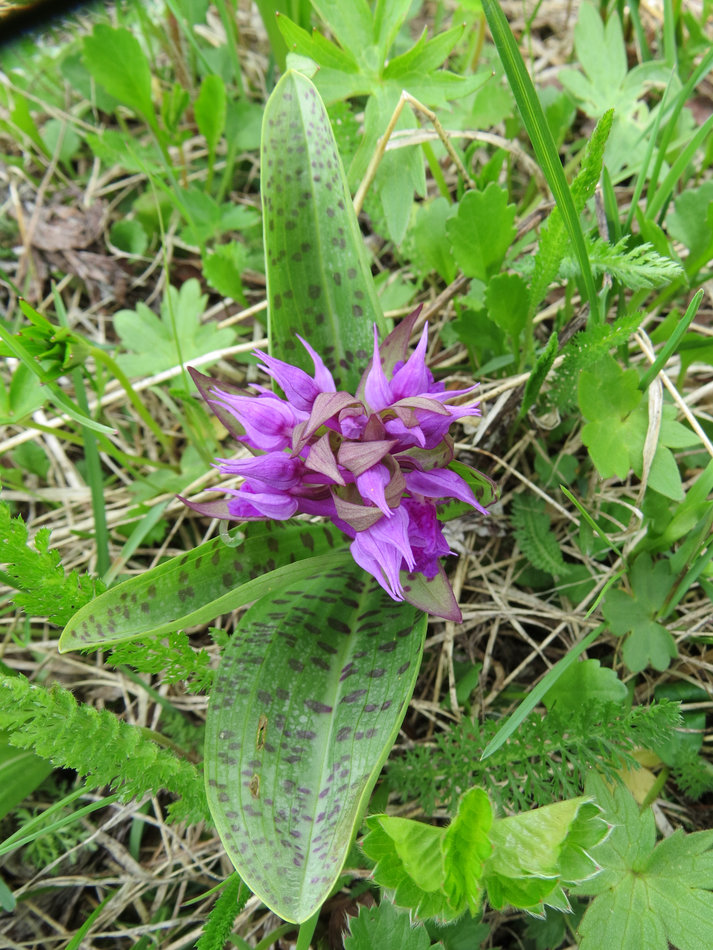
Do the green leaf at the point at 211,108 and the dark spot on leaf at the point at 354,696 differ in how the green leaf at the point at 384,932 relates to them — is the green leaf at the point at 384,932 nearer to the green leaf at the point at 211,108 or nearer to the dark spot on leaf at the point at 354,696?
the dark spot on leaf at the point at 354,696

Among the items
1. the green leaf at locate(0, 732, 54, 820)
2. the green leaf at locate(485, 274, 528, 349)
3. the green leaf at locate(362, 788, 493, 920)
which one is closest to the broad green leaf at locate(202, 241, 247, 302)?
the green leaf at locate(485, 274, 528, 349)

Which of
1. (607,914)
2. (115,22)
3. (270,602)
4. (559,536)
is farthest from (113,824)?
(115,22)

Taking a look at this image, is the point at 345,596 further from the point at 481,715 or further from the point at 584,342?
the point at 584,342

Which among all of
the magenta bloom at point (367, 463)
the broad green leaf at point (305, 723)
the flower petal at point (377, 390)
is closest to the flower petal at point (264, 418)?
the magenta bloom at point (367, 463)

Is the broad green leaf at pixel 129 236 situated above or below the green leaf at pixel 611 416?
above

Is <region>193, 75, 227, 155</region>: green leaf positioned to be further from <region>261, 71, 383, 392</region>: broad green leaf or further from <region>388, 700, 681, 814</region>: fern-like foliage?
<region>388, 700, 681, 814</region>: fern-like foliage

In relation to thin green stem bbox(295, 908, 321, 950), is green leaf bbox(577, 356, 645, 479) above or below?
above

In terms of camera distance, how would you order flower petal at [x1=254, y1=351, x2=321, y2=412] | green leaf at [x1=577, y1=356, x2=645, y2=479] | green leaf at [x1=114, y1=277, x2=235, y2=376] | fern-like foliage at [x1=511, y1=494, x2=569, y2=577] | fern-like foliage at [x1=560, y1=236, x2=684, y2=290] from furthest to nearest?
green leaf at [x1=114, y1=277, x2=235, y2=376]
fern-like foliage at [x1=511, y1=494, x2=569, y2=577]
green leaf at [x1=577, y1=356, x2=645, y2=479]
fern-like foliage at [x1=560, y1=236, x2=684, y2=290]
flower petal at [x1=254, y1=351, x2=321, y2=412]
